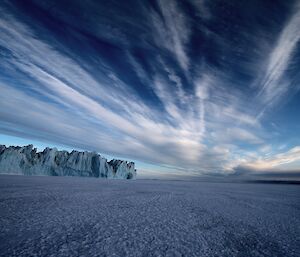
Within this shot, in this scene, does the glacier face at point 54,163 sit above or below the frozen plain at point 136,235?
above

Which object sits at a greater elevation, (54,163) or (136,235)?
(54,163)

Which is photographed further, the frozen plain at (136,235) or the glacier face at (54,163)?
the glacier face at (54,163)

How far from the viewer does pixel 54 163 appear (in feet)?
138

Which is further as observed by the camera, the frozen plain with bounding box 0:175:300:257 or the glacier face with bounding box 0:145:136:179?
the glacier face with bounding box 0:145:136:179

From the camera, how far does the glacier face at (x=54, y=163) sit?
3647cm

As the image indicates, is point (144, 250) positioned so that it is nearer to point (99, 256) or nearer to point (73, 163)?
point (99, 256)

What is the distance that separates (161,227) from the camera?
3504mm

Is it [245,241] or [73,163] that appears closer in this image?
[245,241]

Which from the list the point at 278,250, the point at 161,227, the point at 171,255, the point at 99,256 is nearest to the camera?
the point at 99,256

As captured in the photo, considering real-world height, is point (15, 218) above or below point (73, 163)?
below

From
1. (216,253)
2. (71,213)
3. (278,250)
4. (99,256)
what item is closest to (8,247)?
(99,256)

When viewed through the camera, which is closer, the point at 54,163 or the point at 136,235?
the point at 136,235

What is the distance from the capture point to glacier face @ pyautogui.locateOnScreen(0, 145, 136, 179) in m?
36.5

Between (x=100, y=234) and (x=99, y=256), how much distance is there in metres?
0.81
